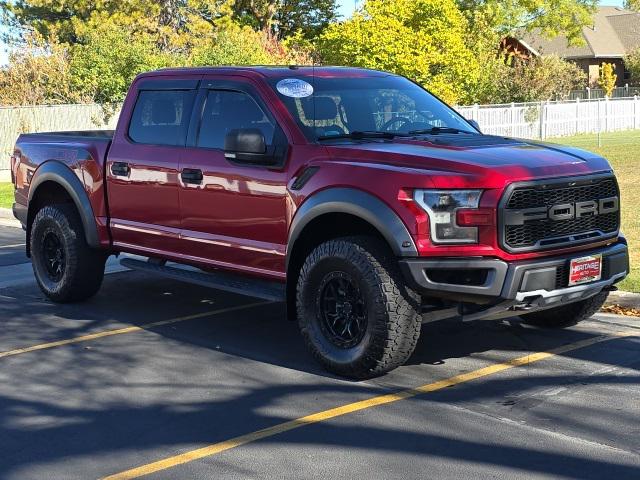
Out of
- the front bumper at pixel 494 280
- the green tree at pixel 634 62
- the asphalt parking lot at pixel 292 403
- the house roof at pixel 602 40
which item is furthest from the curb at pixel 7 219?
the house roof at pixel 602 40

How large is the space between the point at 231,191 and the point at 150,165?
1.03 meters

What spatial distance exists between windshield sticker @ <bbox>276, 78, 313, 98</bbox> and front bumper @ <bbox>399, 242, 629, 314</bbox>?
175 centimetres

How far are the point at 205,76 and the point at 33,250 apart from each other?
106 inches

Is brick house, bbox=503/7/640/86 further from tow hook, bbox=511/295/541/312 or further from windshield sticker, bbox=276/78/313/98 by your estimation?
tow hook, bbox=511/295/541/312

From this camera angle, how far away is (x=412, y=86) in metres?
7.86

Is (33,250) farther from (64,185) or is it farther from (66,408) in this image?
(66,408)

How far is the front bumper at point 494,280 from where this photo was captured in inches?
225

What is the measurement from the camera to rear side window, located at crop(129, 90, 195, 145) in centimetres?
764

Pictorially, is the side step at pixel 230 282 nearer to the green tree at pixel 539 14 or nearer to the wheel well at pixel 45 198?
the wheel well at pixel 45 198

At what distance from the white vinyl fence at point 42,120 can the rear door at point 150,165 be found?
19.7 metres

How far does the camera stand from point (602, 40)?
7131cm

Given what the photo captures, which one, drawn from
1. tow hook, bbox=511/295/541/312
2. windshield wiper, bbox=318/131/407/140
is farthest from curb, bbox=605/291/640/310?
windshield wiper, bbox=318/131/407/140

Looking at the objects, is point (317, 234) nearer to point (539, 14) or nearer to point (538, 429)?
point (538, 429)

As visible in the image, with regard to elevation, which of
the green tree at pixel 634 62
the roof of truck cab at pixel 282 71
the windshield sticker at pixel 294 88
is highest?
the green tree at pixel 634 62
